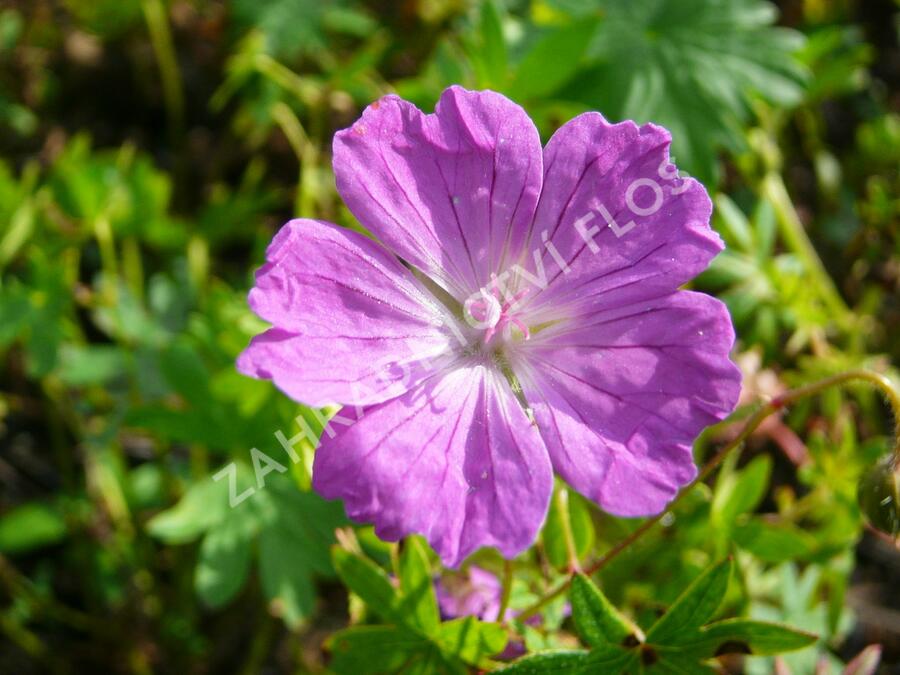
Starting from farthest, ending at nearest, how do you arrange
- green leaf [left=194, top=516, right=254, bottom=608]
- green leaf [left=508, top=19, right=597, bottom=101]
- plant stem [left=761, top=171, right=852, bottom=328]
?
plant stem [left=761, top=171, right=852, bottom=328] < green leaf [left=508, top=19, right=597, bottom=101] < green leaf [left=194, top=516, right=254, bottom=608]

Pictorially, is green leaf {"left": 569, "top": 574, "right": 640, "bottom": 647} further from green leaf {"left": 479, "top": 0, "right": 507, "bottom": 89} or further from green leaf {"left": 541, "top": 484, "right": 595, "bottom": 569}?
green leaf {"left": 479, "top": 0, "right": 507, "bottom": 89}

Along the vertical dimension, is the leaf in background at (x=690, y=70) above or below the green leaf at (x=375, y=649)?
above

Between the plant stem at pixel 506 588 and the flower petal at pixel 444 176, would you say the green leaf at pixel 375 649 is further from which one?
the flower petal at pixel 444 176

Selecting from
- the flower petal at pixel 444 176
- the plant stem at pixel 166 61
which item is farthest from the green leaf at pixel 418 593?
the plant stem at pixel 166 61

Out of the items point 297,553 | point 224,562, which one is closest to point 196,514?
point 224,562

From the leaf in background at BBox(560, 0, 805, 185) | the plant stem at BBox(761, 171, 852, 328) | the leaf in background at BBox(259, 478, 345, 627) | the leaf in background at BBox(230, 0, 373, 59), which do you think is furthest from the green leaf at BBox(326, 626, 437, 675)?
the leaf in background at BBox(230, 0, 373, 59)

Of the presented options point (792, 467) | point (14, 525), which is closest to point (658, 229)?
point (792, 467)
